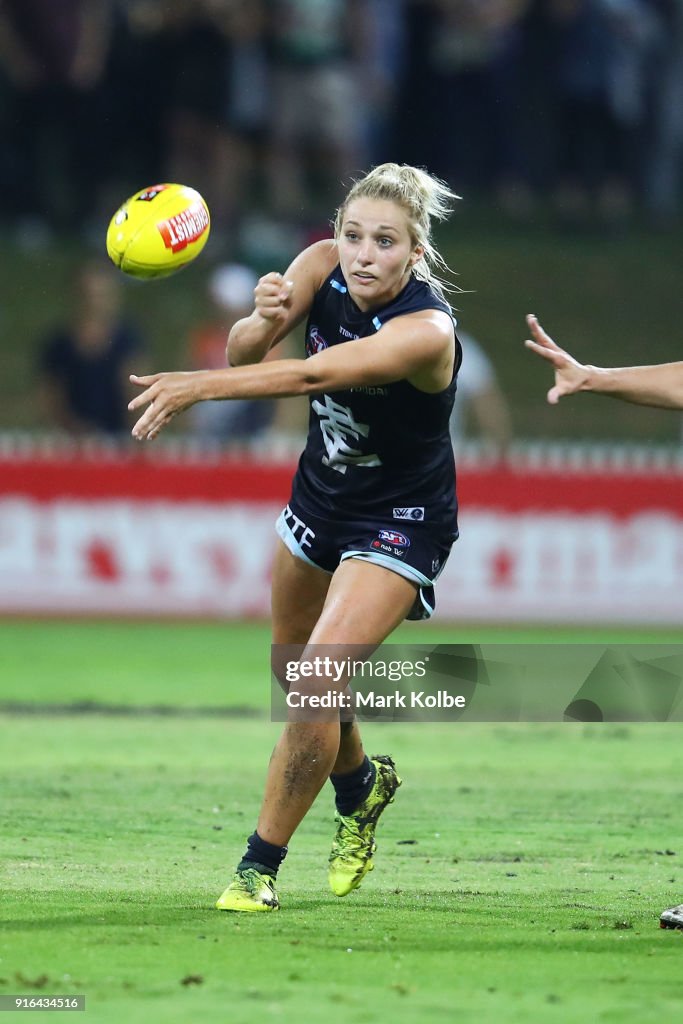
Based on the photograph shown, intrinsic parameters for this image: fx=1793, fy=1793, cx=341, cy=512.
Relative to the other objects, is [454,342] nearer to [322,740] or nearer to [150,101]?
[322,740]

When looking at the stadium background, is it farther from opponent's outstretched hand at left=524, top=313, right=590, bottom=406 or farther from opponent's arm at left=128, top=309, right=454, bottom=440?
opponent's outstretched hand at left=524, top=313, right=590, bottom=406

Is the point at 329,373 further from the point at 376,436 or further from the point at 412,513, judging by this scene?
the point at 412,513

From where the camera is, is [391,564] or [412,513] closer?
[391,564]

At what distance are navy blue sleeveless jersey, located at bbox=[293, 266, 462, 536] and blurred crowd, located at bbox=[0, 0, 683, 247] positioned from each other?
37.5 ft

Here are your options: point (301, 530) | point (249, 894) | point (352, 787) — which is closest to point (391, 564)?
point (301, 530)

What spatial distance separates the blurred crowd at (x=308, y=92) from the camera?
1781cm

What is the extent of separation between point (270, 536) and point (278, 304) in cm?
812

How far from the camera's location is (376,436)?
20.6ft

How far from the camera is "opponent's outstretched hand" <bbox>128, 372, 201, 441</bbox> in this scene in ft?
18.0

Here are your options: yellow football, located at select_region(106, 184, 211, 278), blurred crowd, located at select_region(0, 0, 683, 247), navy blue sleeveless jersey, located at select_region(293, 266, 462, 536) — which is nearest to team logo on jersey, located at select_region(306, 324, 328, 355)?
navy blue sleeveless jersey, located at select_region(293, 266, 462, 536)

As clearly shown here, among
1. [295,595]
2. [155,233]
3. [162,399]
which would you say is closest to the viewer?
[162,399]

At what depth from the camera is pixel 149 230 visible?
6.40 m

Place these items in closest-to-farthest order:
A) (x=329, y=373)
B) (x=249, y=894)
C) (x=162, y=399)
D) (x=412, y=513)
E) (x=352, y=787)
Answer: (x=162, y=399)
(x=329, y=373)
(x=249, y=894)
(x=412, y=513)
(x=352, y=787)

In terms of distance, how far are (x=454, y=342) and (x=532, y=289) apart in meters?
14.1
